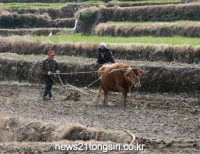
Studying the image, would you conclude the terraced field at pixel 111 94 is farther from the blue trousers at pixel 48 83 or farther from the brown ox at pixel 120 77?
the brown ox at pixel 120 77

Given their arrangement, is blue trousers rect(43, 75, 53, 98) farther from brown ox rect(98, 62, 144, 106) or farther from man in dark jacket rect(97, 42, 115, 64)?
Result: brown ox rect(98, 62, 144, 106)

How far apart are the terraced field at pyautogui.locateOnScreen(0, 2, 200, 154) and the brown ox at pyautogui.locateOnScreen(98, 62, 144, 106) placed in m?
0.65

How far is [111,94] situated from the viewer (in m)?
22.6

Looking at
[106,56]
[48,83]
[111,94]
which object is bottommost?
[111,94]

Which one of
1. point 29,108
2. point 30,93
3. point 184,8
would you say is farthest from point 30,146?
point 184,8

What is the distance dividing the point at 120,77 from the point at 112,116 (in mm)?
2494

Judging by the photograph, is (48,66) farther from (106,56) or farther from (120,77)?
(120,77)

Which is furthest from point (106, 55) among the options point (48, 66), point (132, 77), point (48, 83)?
point (132, 77)

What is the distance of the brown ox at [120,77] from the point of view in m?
19.0

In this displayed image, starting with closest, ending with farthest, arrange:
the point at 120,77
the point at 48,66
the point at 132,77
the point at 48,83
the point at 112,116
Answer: the point at 112,116, the point at 132,77, the point at 120,77, the point at 48,66, the point at 48,83

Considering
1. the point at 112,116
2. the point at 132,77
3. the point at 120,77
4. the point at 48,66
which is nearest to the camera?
the point at 112,116

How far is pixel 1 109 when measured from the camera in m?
19.2

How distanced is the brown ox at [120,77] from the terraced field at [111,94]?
650mm

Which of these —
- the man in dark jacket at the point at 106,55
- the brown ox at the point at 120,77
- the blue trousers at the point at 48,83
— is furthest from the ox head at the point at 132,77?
the blue trousers at the point at 48,83
